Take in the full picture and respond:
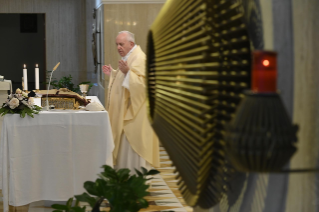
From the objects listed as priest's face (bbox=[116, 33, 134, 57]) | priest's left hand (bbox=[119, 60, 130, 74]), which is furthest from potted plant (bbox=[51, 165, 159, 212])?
priest's face (bbox=[116, 33, 134, 57])

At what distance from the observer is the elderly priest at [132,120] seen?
5.41 metres

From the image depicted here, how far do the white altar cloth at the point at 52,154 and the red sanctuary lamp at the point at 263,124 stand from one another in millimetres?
3937

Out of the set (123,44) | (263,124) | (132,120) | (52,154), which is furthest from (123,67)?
(263,124)

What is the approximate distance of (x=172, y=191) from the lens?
5.73 metres

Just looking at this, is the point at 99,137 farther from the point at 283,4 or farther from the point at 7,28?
the point at 7,28

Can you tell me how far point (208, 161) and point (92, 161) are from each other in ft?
12.2

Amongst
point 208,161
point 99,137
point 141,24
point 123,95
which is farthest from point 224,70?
point 141,24

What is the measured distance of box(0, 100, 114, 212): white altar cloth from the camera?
438 centimetres

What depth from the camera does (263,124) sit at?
2.12 ft

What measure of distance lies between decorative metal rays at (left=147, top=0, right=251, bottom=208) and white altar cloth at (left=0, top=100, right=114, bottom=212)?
10.8 ft

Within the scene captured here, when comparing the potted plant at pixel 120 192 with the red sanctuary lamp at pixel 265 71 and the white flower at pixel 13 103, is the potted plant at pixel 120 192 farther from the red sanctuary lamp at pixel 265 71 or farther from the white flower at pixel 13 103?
the white flower at pixel 13 103

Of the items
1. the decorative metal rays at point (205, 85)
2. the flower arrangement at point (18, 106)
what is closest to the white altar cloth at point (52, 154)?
the flower arrangement at point (18, 106)

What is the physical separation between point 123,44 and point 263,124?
5.18 m

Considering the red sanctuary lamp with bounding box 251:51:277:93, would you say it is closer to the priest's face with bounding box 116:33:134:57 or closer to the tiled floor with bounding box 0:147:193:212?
the tiled floor with bounding box 0:147:193:212
